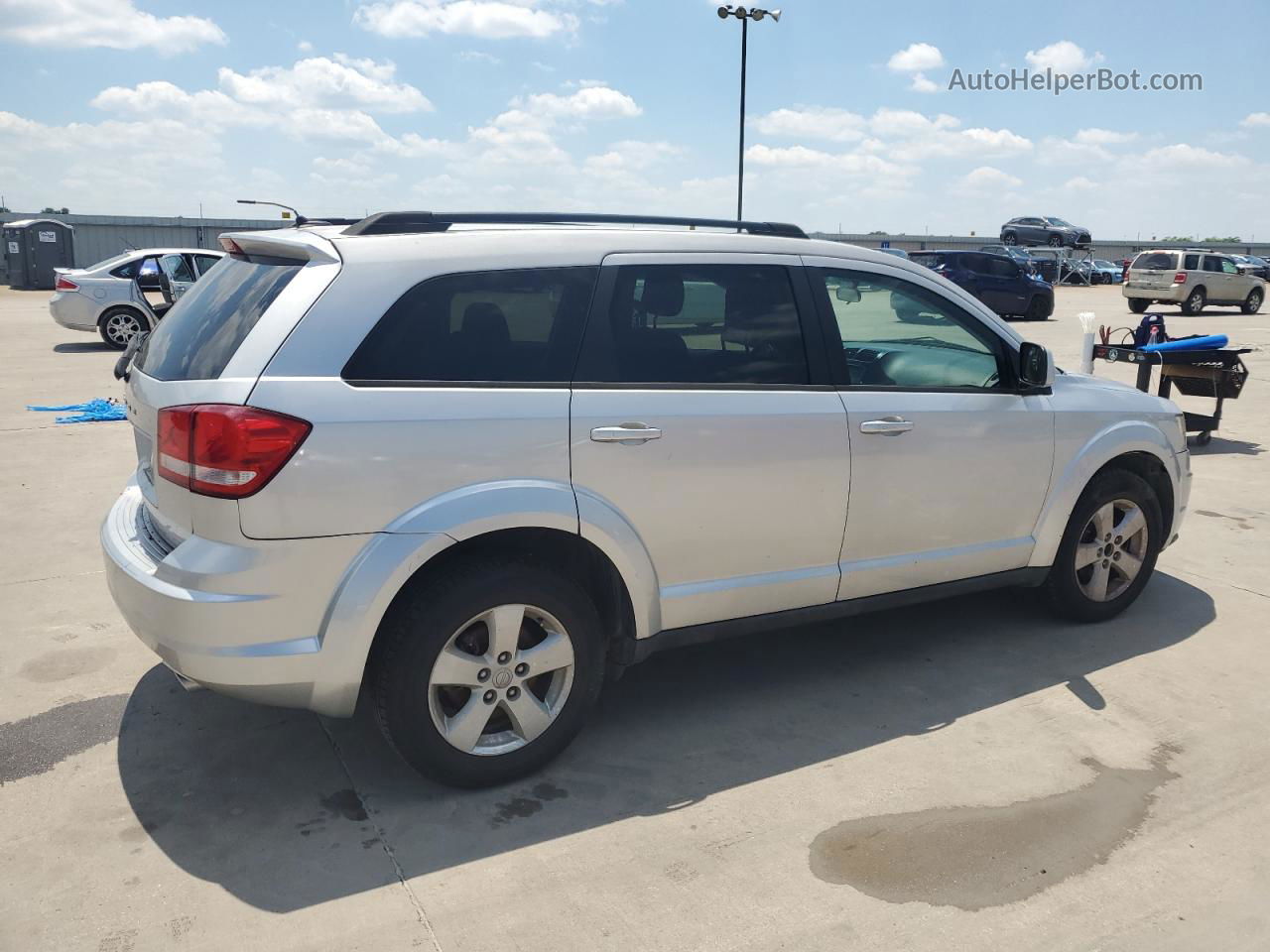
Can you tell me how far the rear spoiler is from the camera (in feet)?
10.5

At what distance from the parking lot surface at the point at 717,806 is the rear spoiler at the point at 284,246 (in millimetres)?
1721

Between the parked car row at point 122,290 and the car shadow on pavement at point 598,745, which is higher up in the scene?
the parked car row at point 122,290

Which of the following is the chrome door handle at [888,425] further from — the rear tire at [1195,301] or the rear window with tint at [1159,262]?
the rear tire at [1195,301]

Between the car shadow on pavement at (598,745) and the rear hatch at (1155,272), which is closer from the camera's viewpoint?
the car shadow on pavement at (598,745)

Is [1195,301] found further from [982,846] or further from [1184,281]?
[982,846]

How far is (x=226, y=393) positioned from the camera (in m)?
2.96

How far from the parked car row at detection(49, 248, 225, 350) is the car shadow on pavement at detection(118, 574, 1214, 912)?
45.8 feet

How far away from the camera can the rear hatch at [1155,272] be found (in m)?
27.4

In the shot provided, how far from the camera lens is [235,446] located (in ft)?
9.51

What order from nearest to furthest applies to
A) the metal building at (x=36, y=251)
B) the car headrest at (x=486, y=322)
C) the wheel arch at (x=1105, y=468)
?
the car headrest at (x=486, y=322) < the wheel arch at (x=1105, y=468) < the metal building at (x=36, y=251)

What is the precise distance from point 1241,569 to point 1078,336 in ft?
51.7

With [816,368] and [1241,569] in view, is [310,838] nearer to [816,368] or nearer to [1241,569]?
[816,368]

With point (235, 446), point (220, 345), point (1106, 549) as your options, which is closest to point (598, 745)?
point (235, 446)

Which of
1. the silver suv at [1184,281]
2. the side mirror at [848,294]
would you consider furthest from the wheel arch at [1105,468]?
the silver suv at [1184,281]
